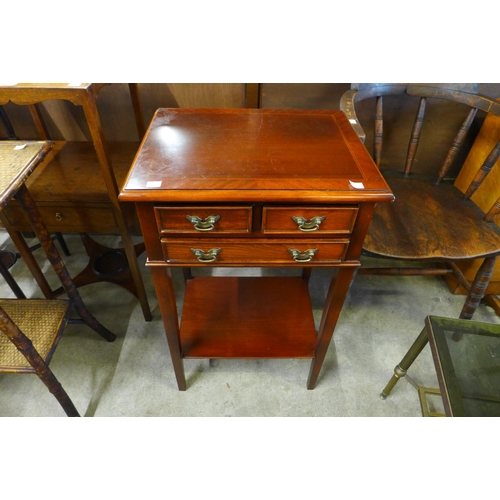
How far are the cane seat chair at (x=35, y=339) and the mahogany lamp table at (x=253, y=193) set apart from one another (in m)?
0.37

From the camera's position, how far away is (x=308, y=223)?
722mm

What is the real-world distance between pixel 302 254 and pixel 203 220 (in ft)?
0.83

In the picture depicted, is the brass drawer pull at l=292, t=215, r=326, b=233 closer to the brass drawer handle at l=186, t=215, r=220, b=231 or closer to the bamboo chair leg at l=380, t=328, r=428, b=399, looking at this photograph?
the brass drawer handle at l=186, t=215, r=220, b=231

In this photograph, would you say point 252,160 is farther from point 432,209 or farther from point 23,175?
point 432,209

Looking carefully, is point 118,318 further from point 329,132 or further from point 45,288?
point 329,132

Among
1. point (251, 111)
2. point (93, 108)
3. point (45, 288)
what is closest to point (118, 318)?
point (45, 288)

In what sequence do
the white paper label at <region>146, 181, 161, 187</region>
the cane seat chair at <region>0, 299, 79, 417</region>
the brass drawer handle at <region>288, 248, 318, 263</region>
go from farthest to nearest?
the cane seat chair at <region>0, 299, 79, 417</region> < the brass drawer handle at <region>288, 248, 318, 263</region> < the white paper label at <region>146, 181, 161, 187</region>

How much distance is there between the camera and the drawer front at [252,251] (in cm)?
76

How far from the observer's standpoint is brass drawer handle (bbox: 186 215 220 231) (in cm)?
70

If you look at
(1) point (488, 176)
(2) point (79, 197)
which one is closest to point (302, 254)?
(2) point (79, 197)

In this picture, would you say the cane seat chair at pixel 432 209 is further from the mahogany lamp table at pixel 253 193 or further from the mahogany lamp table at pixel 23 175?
the mahogany lamp table at pixel 23 175

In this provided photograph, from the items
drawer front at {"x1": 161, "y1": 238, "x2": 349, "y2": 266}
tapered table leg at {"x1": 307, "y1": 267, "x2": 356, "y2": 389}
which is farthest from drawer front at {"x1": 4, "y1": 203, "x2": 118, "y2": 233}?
tapered table leg at {"x1": 307, "y1": 267, "x2": 356, "y2": 389}

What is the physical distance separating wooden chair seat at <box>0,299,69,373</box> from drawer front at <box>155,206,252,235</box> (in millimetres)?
610

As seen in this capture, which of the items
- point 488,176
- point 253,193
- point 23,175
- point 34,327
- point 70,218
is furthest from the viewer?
point 488,176
